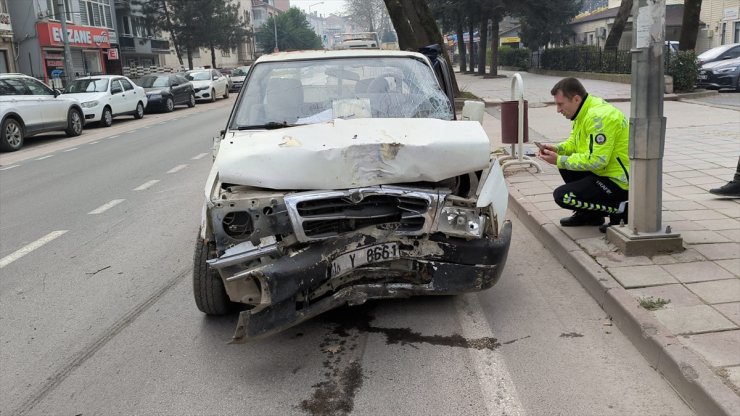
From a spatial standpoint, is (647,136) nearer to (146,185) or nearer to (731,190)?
(731,190)

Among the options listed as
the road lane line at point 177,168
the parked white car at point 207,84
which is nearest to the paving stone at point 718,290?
the road lane line at point 177,168

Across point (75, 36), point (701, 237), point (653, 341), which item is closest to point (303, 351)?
point (653, 341)

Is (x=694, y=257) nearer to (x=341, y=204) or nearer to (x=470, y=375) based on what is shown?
(x=470, y=375)

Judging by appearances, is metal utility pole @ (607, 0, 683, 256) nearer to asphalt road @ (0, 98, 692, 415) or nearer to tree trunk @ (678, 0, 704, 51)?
asphalt road @ (0, 98, 692, 415)

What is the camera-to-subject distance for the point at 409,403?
3.34m

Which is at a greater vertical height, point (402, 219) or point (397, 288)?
point (402, 219)

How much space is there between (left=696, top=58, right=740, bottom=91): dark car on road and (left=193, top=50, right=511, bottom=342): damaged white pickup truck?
20118 millimetres

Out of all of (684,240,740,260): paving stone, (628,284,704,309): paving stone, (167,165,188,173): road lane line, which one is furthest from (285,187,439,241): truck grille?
(167,165,188,173): road lane line

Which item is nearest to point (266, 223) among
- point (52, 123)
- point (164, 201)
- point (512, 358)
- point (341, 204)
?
point (341, 204)

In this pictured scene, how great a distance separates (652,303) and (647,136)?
1.46m

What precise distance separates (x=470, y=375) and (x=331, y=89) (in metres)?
2.66

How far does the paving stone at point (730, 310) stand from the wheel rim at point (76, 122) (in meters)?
17.9

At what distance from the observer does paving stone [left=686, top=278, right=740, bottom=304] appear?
4199 mm

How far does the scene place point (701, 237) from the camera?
5.46m
